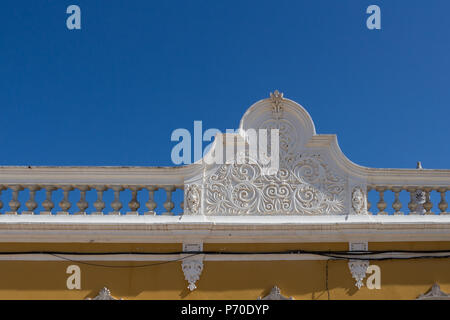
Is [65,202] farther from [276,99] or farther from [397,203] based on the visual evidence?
[397,203]

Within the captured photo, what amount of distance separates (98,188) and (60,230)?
0.71m

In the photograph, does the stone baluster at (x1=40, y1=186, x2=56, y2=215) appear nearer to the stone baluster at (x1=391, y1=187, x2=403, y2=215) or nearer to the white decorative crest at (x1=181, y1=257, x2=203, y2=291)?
the white decorative crest at (x1=181, y1=257, x2=203, y2=291)

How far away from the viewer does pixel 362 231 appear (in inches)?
290

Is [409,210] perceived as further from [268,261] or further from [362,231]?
[268,261]

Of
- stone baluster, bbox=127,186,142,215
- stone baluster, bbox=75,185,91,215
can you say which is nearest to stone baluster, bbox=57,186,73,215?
stone baluster, bbox=75,185,91,215

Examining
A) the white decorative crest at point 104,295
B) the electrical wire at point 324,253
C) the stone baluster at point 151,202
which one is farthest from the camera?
the stone baluster at point 151,202

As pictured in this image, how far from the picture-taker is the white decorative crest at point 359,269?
7363mm

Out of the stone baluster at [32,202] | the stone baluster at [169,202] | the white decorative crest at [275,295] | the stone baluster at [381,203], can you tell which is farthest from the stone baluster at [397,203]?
the stone baluster at [32,202]

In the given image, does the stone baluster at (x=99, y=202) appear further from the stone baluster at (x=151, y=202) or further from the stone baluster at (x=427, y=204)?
the stone baluster at (x=427, y=204)

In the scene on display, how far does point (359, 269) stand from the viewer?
7379 millimetres

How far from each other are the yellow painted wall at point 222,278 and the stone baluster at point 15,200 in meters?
0.45
